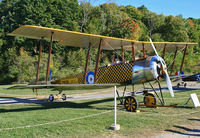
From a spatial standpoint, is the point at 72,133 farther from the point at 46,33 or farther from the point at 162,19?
the point at 162,19

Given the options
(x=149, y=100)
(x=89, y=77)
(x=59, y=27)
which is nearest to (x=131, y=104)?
(x=149, y=100)

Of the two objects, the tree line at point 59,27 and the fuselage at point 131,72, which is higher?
the tree line at point 59,27

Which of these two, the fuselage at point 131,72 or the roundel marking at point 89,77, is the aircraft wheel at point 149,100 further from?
the roundel marking at point 89,77

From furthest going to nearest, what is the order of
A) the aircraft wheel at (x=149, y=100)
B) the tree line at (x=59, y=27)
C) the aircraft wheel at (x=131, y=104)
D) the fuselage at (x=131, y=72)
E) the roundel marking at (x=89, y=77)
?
the tree line at (x=59, y=27) → the roundel marking at (x=89, y=77) → the aircraft wheel at (x=149, y=100) → the fuselage at (x=131, y=72) → the aircraft wheel at (x=131, y=104)

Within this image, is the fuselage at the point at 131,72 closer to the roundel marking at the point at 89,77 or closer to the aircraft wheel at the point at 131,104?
the roundel marking at the point at 89,77

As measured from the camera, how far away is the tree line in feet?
95.6

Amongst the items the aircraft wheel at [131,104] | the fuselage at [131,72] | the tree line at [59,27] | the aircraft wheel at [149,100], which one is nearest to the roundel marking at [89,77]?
the fuselage at [131,72]

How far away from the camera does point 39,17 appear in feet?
110

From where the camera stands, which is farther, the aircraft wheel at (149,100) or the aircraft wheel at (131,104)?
the aircraft wheel at (149,100)

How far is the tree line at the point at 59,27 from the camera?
95.6 feet

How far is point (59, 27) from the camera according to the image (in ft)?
117

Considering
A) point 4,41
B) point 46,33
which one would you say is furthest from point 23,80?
Result: point 46,33

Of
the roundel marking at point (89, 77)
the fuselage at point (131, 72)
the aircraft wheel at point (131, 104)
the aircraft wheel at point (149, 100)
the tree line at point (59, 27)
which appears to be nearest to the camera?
the aircraft wheel at point (131, 104)

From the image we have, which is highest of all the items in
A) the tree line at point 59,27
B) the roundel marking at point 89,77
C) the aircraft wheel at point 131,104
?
the tree line at point 59,27
